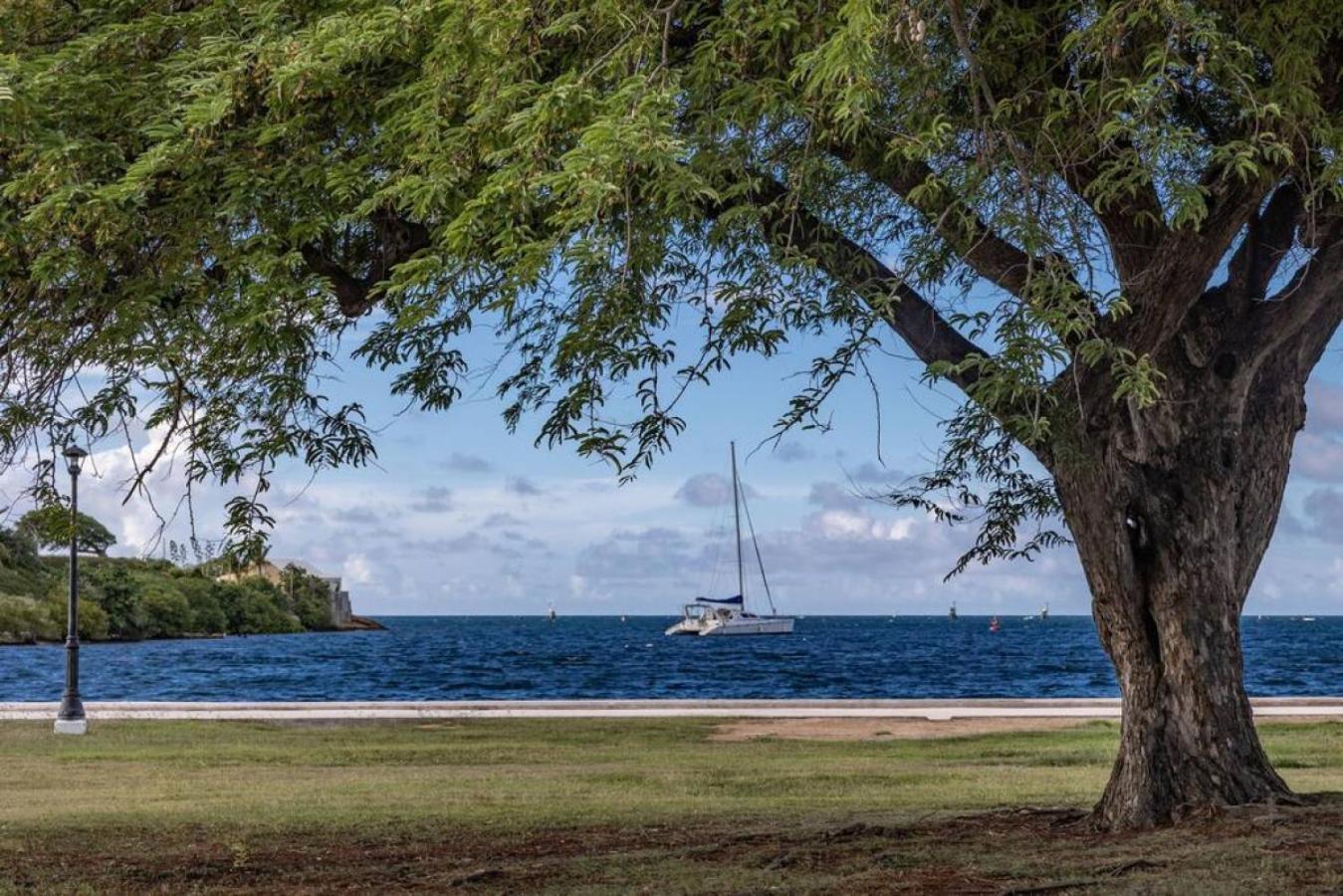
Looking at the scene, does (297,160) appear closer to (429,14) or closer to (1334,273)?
(429,14)

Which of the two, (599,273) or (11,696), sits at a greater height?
(599,273)

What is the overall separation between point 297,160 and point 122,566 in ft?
A: 393

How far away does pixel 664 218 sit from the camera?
28.2ft

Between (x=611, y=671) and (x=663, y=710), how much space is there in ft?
180

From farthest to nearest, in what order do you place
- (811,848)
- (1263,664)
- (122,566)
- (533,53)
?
(122,566), (1263,664), (811,848), (533,53)

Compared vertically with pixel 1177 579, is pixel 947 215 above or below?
above

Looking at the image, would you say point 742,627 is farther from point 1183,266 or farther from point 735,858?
point 1183,266

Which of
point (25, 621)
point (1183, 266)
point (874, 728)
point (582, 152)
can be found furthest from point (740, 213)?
point (25, 621)

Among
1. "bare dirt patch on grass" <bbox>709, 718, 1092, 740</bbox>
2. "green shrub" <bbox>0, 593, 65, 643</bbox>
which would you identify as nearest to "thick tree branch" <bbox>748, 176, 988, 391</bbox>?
"bare dirt patch on grass" <bbox>709, 718, 1092, 740</bbox>

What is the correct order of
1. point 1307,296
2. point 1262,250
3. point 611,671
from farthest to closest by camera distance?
point 611,671
point 1262,250
point 1307,296

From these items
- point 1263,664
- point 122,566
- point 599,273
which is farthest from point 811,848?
point 122,566

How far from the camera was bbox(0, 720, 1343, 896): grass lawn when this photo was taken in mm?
10953

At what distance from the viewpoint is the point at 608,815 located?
15.0m

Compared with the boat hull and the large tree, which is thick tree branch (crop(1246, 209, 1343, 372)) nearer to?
the large tree
